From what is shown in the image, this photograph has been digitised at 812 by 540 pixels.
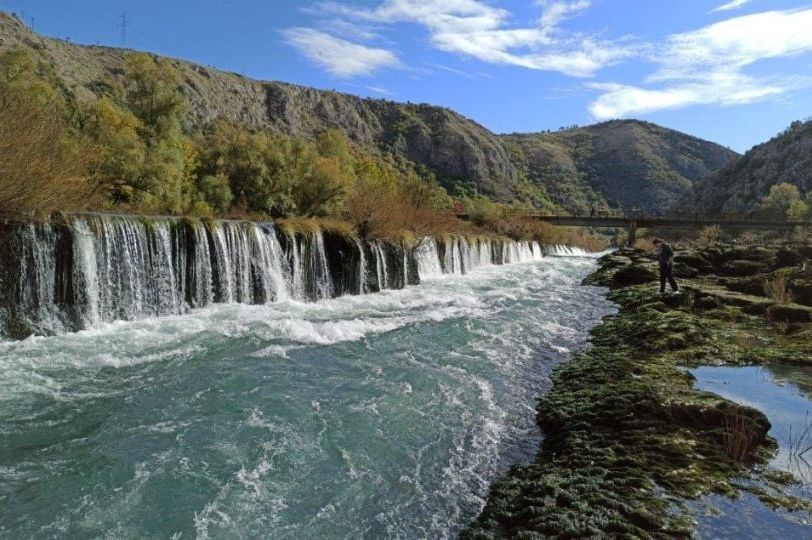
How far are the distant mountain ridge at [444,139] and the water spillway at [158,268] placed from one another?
179ft

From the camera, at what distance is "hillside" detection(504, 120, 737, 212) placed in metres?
154

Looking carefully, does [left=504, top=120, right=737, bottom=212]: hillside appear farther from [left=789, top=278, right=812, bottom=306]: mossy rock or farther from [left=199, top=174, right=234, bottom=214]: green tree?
[left=789, top=278, right=812, bottom=306]: mossy rock

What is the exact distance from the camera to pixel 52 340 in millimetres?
11523

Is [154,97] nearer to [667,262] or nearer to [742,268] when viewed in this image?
[667,262]

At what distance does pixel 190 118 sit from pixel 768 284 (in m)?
86.6

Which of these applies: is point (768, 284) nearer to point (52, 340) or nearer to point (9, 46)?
point (52, 340)

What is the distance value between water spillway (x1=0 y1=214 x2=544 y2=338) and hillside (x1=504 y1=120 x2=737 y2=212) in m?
129

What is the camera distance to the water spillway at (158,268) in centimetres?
1204

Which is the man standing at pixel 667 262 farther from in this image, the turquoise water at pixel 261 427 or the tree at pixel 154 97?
the tree at pixel 154 97

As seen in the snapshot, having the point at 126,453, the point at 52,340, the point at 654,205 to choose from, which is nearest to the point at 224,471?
A: the point at 126,453

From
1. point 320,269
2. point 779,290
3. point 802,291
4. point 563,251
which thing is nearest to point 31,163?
point 320,269

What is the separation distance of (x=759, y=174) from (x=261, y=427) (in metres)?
115

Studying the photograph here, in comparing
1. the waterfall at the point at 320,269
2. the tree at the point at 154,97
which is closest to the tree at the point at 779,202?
the waterfall at the point at 320,269

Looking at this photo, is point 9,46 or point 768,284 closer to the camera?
point 768,284
